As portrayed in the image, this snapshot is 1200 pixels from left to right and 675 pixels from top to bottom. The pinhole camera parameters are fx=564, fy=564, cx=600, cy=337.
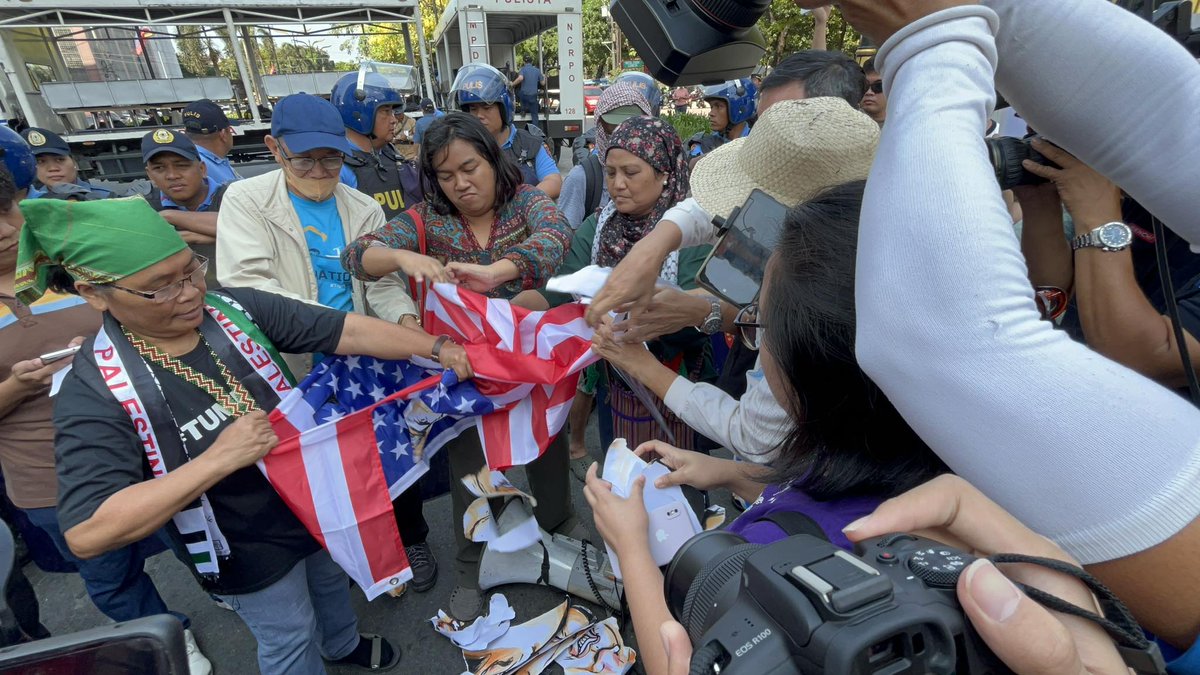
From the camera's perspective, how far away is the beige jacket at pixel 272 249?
2.46m

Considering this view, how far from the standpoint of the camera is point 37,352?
83.8 inches

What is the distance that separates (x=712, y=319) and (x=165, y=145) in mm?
3575

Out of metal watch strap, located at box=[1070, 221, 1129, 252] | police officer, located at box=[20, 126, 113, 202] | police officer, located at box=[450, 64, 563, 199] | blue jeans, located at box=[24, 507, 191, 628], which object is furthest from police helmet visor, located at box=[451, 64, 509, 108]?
metal watch strap, located at box=[1070, 221, 1129, 252]

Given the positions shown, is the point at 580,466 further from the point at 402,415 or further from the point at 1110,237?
the point at 1110,237

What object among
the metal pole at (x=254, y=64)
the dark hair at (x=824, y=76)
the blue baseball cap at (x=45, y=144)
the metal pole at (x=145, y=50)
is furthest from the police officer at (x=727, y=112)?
the metal pole at (x=145, y=50)

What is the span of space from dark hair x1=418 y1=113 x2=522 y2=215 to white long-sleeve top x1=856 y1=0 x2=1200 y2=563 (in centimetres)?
Result: 209

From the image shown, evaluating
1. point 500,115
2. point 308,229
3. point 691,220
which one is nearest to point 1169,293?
point 691,220

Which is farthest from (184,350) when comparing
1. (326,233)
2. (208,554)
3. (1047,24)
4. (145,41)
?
(145,41)

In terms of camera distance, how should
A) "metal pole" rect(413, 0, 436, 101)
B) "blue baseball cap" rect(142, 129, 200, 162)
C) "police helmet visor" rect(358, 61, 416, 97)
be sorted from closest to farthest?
"blue baseball cap" rect(142, 129, 200, 162), "police helmet visor" rect(358, 61, 416, 97), "metal pole" rect(413, 0, 436, 101)

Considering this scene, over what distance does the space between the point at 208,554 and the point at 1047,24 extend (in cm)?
231

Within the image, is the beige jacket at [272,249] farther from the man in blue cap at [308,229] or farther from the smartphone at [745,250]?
the smartphone at [745,250]

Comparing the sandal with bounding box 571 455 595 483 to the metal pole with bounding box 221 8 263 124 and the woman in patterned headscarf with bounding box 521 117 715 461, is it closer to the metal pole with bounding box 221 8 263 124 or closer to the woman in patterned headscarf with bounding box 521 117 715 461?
the woman in patterned headscarf with bounding box 521 117 715 461

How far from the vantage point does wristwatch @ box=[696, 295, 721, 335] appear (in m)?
2.08

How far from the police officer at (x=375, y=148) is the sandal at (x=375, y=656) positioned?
242cm
